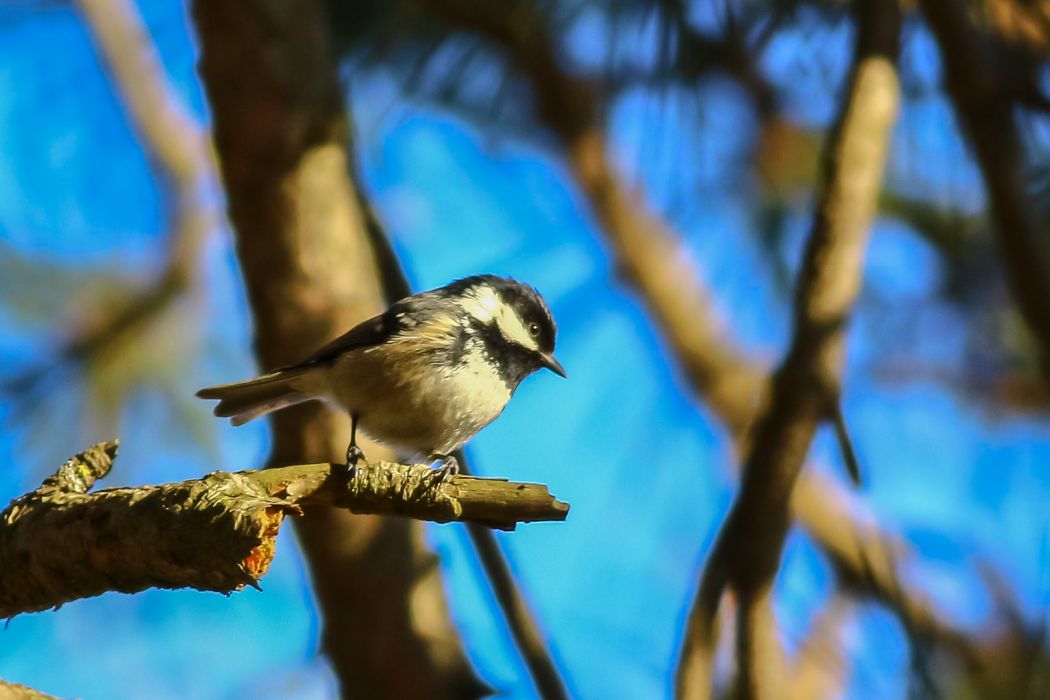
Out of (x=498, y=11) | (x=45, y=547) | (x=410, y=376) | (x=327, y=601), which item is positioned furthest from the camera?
(x=498, y=11)

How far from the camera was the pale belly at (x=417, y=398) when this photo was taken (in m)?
2.70

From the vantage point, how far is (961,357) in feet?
15.5

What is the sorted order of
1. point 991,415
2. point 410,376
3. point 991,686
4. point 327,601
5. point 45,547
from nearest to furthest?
1. point 45,547
2. point 410,376
3. point 991,686
4. point 327,601
5. point 991,415

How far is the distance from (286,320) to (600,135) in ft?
5.85

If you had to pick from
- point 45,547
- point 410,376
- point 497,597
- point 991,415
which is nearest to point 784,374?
point 410,376

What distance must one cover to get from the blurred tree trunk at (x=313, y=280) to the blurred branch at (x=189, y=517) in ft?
4.57

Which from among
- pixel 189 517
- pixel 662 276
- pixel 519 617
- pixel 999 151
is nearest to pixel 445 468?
pixel 189 517

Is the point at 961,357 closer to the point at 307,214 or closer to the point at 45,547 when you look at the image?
the point at 307,214

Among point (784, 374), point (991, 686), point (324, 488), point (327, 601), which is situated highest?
point (327, 601)

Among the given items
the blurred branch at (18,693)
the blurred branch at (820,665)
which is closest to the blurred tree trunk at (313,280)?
the blurred branch at (820,665)

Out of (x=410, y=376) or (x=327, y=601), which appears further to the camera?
→ (x=327, y=601)

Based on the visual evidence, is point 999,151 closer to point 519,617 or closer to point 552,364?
point 552,364

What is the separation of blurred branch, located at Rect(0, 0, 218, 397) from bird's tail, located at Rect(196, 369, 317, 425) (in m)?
1.84

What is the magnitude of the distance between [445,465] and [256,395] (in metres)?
0.89
